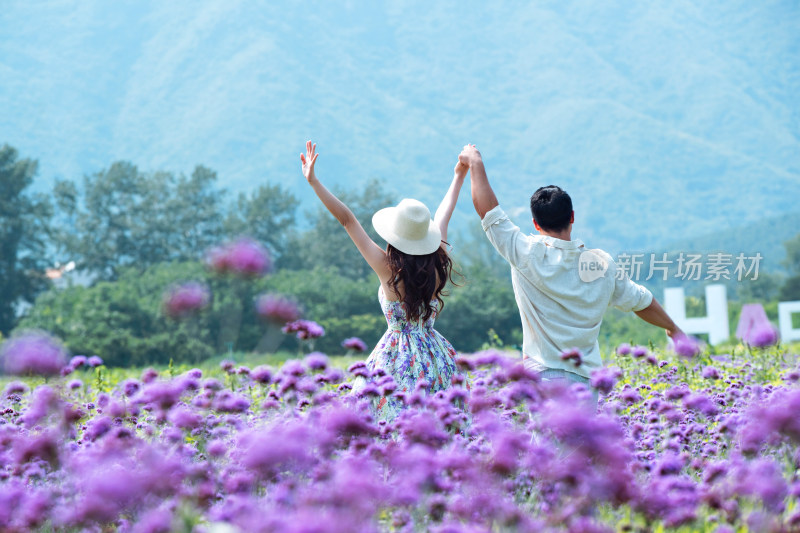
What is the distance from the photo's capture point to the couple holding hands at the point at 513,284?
3422 mm

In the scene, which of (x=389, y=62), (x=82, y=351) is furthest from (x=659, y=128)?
(x=82, y=351)

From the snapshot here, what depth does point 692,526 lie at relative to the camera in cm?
236

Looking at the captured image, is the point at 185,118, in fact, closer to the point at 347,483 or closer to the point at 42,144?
the point at 42,144

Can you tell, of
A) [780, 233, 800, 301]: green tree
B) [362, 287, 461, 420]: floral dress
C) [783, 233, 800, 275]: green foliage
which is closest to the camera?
[362, 287, 461, 420]: floral dress

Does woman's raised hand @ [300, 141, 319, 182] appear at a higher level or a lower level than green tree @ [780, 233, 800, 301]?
lower

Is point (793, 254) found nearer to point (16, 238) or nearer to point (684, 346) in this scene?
point (16, 238)

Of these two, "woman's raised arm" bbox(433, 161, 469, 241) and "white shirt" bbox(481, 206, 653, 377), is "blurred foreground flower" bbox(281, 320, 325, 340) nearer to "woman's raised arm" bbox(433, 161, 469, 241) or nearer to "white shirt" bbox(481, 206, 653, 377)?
"white shirt" bbox(481, 206, 653, 377)

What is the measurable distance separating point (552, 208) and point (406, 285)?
0.75 m

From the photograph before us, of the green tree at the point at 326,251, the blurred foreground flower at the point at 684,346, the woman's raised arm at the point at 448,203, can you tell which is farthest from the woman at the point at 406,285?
the green tree at the point at 326,251

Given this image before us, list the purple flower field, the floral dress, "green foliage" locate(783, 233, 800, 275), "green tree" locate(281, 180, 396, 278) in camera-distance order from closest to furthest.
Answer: the purple flower field < the floral dress < "green tree" locate(281, 180, 396, 278) < "green foliage" locate(783, 233, 800, 275)

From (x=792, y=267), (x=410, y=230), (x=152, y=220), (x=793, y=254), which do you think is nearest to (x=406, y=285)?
(x=410, y=230)

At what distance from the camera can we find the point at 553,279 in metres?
3.41

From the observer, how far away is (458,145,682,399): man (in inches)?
134

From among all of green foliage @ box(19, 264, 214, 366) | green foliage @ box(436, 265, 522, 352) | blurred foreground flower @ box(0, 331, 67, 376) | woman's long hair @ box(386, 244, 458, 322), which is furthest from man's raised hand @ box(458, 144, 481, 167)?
green foliage @ box(436, 265, 522, 352)
